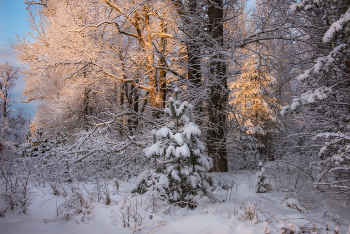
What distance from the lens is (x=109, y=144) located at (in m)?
5.98

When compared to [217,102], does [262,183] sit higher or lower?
Answer: lower

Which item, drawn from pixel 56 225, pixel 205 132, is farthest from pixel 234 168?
pixel 56 225

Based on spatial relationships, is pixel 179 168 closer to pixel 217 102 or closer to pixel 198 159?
pixel 198 159

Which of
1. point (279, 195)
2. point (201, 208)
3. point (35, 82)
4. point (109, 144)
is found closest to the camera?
point (201, 208)

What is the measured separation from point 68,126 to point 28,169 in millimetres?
10395

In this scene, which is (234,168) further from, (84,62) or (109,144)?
(84,62)

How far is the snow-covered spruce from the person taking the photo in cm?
334

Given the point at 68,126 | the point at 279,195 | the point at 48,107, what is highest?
the point at 48,107

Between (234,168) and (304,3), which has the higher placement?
(304,3)

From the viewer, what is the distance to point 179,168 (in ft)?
11.7

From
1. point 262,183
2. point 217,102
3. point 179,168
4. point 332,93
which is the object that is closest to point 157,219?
point 179,168

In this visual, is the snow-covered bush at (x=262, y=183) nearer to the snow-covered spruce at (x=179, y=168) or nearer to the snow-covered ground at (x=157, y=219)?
the snow-covered ground at (x=157, y=219)

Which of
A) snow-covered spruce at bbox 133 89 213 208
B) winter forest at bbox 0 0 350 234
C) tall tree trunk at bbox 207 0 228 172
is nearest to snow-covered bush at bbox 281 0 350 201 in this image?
winter forest at bbox 0 0 350 234

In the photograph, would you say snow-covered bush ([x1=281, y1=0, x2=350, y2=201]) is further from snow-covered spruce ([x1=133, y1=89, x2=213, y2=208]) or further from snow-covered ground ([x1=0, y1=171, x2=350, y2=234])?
snow-covered spruce ([x1=133, y1=89, x2=213, y2=208])
